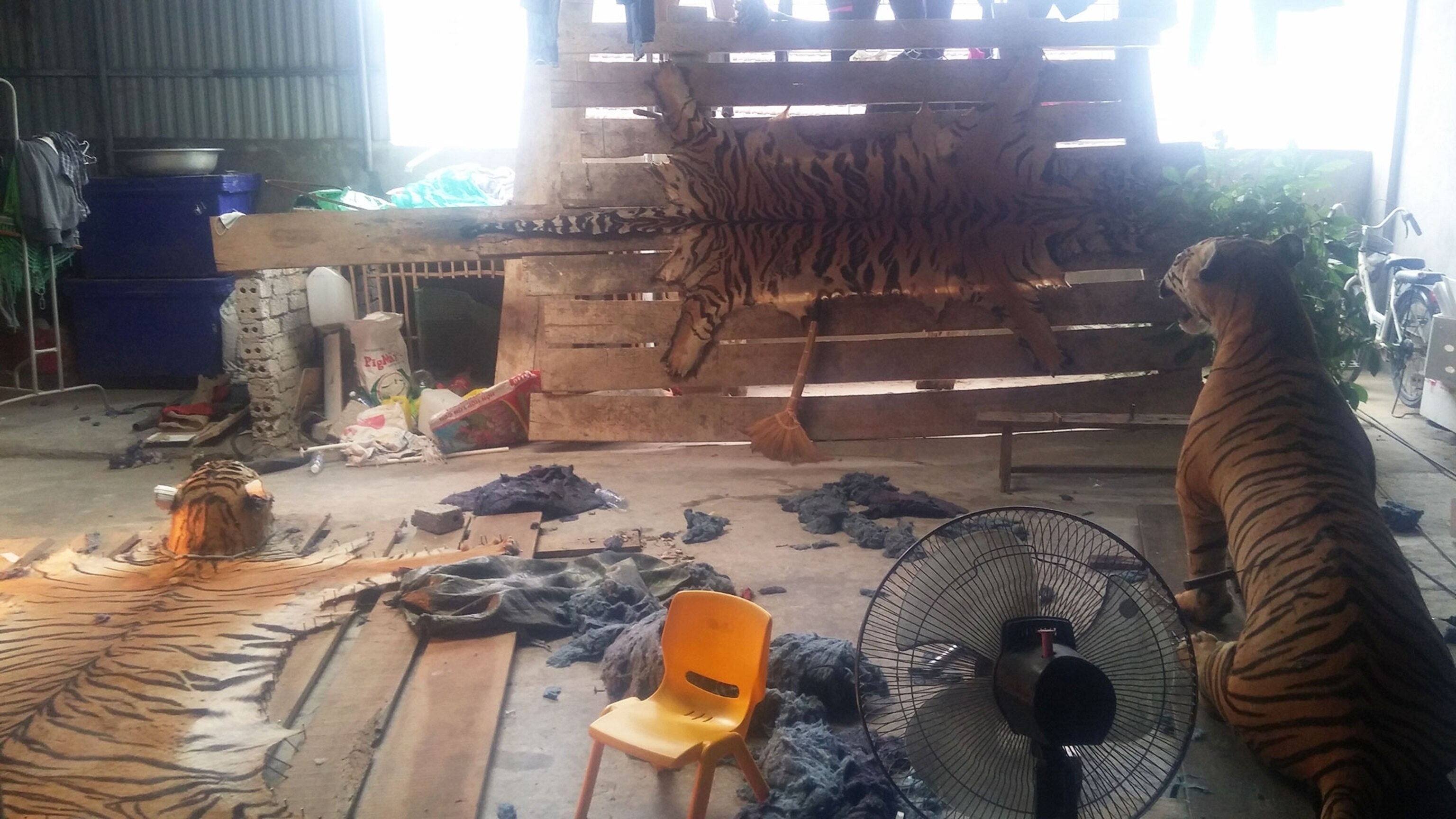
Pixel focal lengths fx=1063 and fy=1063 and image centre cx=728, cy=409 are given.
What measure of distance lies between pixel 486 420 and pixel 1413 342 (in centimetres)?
629

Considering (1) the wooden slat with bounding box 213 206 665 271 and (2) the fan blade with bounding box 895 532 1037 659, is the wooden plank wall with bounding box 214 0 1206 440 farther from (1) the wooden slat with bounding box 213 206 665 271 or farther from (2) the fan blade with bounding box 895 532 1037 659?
(2) the fan blade with bounding box 895 532 1037 659

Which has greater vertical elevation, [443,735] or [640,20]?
[640,20]

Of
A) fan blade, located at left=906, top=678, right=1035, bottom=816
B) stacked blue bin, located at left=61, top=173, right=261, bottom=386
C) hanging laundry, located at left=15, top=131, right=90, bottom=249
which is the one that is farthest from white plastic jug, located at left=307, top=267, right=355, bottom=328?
fan blade, located at left=906, top=678, right=1035, bottom=816

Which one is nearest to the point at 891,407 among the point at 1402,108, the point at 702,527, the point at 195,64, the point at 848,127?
the point at 848,127

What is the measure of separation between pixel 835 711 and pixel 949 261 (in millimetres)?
3786

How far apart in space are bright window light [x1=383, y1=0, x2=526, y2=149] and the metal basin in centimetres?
157

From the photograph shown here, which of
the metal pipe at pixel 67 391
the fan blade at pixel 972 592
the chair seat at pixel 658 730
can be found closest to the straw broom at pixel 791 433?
the chair seat at pixel 658 730

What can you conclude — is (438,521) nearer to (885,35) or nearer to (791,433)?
(791,433)

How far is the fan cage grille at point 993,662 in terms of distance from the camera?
225 centimetres

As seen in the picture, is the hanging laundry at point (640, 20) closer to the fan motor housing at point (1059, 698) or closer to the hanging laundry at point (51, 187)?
the fan motor housing at point (1059, 698)

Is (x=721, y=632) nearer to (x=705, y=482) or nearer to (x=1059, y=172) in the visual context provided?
(x=705, y=482)

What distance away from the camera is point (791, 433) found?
20.5ft

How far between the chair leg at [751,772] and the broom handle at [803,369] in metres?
3.60

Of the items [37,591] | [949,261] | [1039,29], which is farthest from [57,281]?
[1039,29]
